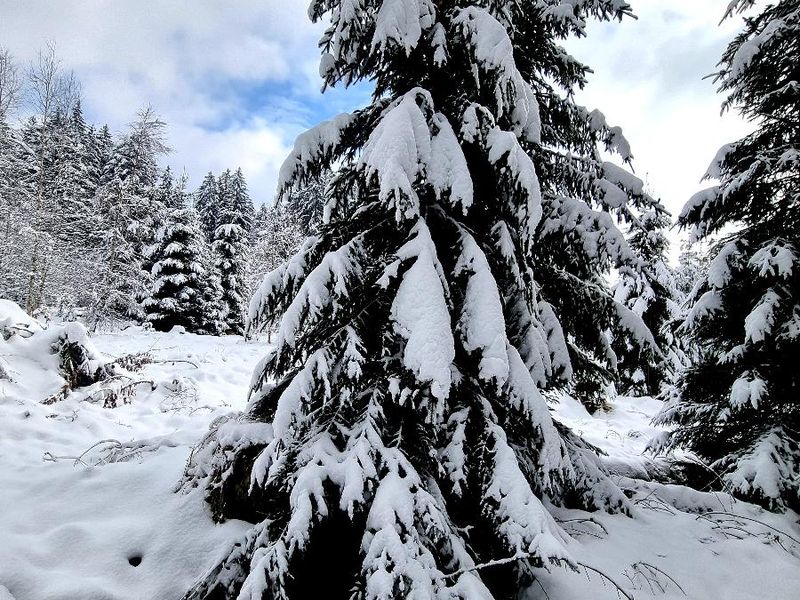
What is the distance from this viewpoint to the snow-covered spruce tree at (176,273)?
2269 cm

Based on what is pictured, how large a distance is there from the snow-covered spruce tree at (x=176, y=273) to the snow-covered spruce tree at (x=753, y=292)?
23561 mm

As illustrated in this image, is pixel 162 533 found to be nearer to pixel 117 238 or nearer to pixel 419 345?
pixel 419 345

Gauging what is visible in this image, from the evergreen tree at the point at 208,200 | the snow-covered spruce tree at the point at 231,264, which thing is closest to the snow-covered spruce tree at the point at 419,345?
the snow-covered spruce tree at the point at 231,264

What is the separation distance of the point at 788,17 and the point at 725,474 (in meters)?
6.53

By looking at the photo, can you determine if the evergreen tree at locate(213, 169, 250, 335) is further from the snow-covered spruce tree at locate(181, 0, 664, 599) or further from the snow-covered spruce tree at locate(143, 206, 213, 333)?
the snow-covered spruce tree at locate(181, 0, 664, 599)

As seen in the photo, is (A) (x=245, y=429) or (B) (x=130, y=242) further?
(B) (x=130, y=242)

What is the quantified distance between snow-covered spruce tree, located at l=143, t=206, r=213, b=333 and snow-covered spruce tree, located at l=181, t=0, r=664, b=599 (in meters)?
21.7

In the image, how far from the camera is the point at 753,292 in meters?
6.00

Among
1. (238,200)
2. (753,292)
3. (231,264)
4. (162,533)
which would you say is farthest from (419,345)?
(238,200)

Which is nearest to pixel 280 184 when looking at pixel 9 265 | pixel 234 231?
pixel 9 265

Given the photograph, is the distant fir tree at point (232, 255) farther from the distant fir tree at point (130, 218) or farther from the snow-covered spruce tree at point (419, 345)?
the snow-covered spruce tree at point (419, 345)

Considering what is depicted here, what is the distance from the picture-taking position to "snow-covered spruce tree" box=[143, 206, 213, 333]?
22.7 m

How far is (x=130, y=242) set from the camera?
72.7 feet

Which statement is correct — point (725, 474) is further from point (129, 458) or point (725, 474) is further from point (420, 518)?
point (129, 458)
